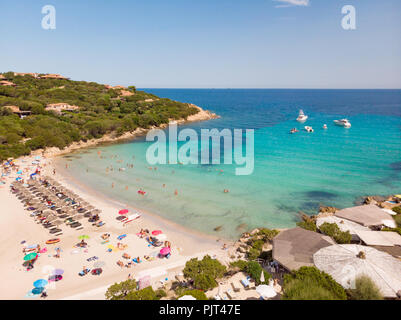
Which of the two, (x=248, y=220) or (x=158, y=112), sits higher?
(x=158, y=112)

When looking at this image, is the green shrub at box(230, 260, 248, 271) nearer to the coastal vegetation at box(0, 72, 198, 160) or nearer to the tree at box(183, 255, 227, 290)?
the tree at box(183, 255, 227, 290)

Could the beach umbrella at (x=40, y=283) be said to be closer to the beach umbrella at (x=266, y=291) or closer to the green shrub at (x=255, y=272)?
the green shrub at (x=255, y=272)

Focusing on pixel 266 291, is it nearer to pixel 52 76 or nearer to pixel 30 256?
pixel 30 256

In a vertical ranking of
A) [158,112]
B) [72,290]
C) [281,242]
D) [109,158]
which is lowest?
[72,290]

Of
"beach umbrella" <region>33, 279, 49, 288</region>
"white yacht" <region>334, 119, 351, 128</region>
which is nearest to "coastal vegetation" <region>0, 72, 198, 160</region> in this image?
"beach umbrella" <region>33, 279, 49, 288</region>

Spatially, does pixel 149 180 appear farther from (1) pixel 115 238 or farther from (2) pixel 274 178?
(2) pixel 274 178

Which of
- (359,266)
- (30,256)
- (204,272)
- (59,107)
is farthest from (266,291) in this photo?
(59,107)
